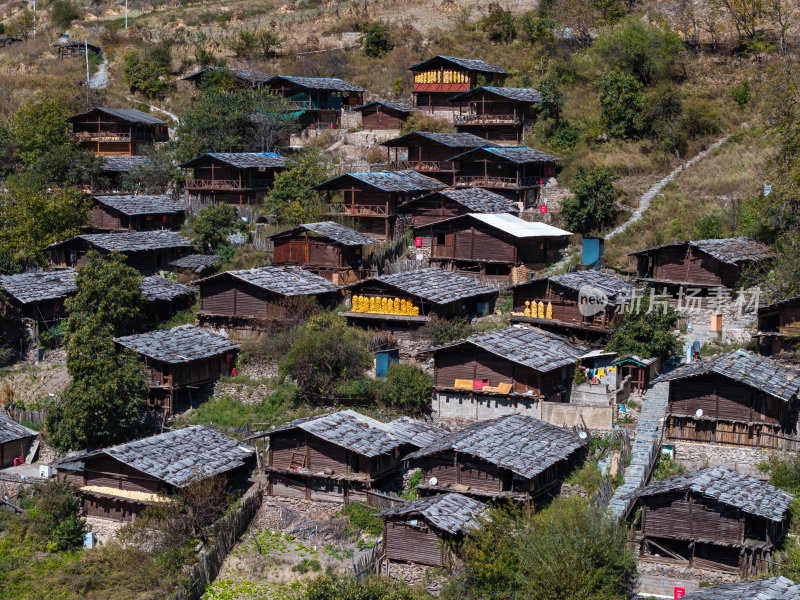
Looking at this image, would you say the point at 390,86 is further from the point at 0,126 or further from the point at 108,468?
the point at 108,468

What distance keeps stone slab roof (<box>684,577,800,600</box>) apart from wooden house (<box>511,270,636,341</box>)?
1793 cm

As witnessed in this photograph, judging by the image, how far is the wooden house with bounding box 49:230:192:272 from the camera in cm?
5753

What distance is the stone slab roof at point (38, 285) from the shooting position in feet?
170

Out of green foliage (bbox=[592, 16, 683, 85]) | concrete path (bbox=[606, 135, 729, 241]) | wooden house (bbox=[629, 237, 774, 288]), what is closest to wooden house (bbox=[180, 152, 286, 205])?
concrete path (bbox=[606, 135, 729, 241])

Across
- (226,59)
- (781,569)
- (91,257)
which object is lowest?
(781,569)

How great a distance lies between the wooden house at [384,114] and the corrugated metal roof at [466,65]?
2.88 metres

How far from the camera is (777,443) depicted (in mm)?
37125

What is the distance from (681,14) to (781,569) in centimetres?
5457

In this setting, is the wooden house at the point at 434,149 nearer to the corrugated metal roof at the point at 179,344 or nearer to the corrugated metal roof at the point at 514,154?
the corrugated metal roof at the point at 514,154

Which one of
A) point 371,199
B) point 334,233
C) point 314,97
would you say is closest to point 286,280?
point 334,233

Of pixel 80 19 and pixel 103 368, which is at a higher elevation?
pixel 80 19

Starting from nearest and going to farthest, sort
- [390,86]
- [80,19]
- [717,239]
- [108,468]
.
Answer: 1. [108,468]
2. [717,239]
3. [390,86]
4. [80,19]

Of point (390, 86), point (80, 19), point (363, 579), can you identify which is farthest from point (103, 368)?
point (80, 19)

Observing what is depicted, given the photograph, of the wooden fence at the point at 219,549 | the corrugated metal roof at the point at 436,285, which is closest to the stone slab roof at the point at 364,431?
the wooden fence at the point at 219,549
